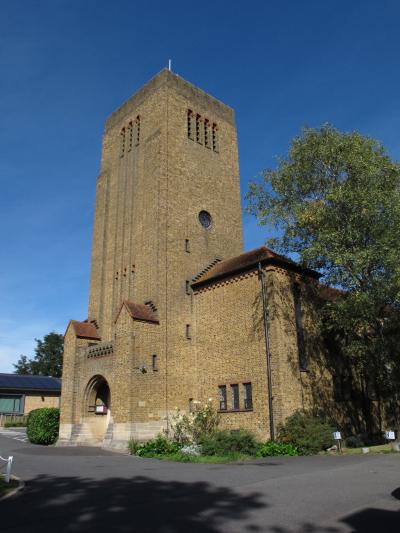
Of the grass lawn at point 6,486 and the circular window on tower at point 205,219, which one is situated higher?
the circular window on tower at point 205,219

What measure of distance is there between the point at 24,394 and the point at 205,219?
97.6 ft

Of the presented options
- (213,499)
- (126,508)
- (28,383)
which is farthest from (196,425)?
(28,383)

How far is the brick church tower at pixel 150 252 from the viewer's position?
845 inches

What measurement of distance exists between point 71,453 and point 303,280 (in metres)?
13.1

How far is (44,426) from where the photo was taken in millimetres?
24641

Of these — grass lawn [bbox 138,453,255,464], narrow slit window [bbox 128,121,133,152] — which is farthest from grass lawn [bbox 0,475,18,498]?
narrow slit window [bbox 128,121,133,152]

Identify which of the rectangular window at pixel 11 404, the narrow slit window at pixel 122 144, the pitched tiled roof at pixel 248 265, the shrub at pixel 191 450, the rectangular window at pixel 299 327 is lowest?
the shrub at pixel 191 450

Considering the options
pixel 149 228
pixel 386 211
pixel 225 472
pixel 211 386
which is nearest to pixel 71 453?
pixel 211 386

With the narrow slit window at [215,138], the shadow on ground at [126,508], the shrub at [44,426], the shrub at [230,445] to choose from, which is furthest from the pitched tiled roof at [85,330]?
the shadow on ground at [126,508]

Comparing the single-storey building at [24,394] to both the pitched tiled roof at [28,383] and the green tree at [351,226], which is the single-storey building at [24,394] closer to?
the pitched tiled roof at [28,383]

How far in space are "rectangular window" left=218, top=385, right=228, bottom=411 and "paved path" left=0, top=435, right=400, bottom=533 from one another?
740cm

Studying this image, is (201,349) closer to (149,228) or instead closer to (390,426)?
(149,228)

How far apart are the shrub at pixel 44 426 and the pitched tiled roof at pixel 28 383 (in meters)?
20.2

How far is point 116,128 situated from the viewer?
1227 inches
